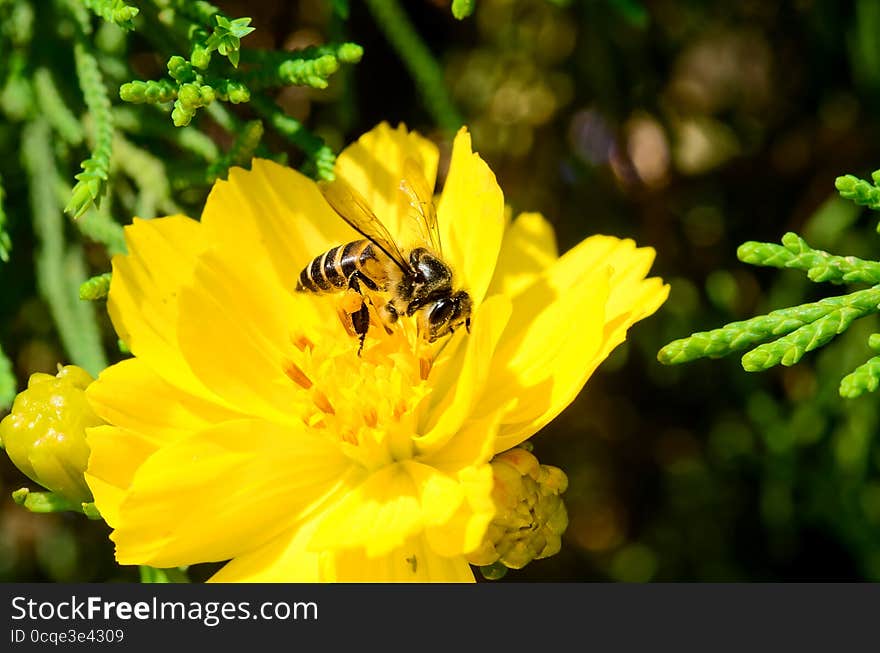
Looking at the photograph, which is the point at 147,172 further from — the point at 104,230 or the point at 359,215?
the point at 359,215

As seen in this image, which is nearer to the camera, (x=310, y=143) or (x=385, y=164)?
(x=310, y=143)

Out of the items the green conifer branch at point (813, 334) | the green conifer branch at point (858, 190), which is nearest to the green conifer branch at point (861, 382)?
the green conifer branch at point (813, 334)

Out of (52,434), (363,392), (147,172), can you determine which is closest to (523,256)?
(363,392)

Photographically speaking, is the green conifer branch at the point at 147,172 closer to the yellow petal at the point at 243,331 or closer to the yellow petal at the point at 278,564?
the yellow petal at the point at 243,331

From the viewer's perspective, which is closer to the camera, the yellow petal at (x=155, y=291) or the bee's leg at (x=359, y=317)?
the yellow petal at (x=155, y=291)

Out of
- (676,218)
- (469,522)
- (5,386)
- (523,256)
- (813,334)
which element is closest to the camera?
(469,522)

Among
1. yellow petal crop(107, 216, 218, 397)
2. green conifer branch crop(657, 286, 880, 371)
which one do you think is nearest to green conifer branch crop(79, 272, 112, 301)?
yellow petal crop(107, 216, 218, 397)
